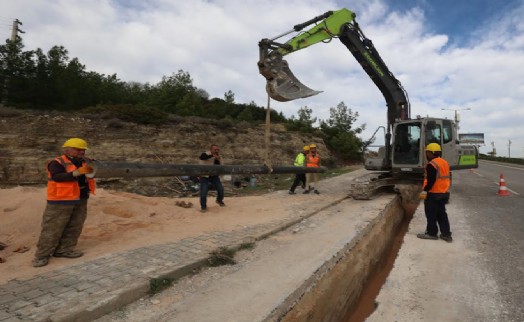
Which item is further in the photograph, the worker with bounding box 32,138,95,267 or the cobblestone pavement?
the worker with bounding box 32,138,95,267

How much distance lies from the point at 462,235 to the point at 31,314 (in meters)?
6.39

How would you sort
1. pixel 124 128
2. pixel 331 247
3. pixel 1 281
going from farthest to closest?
pixel 124 128 → pixel 331 247 → pixel 1 281

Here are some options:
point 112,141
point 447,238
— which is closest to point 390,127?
point 447,238

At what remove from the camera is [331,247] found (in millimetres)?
5246

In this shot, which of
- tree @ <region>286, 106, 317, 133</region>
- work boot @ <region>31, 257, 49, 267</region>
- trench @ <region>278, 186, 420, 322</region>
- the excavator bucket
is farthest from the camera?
tree @ <region>286, 106, 317, 133</region>

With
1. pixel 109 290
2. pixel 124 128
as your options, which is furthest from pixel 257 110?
pixel 109 290

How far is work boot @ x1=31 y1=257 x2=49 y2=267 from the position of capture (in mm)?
4363

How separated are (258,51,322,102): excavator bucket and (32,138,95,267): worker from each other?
3655 mm

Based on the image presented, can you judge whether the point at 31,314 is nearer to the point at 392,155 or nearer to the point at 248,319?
the point at 248,319

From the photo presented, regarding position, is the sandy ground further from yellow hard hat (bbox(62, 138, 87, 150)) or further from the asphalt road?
the asphalt road

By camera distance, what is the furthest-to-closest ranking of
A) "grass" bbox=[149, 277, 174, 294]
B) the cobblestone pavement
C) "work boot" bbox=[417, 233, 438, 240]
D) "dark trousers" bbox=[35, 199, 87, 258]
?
"work boot" bbox=[417, 233, 438, 240] → "dark trousers" bbox=[35, 199, 87, 258] → "grass" bbox=[149, 277, 174, 294] → the cobblestone pavement

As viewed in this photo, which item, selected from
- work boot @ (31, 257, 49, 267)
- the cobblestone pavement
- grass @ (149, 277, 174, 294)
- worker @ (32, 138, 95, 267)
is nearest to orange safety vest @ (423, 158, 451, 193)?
the cobblestone pavement

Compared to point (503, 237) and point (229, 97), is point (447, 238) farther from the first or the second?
point (229, 97)

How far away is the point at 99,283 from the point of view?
372cm
